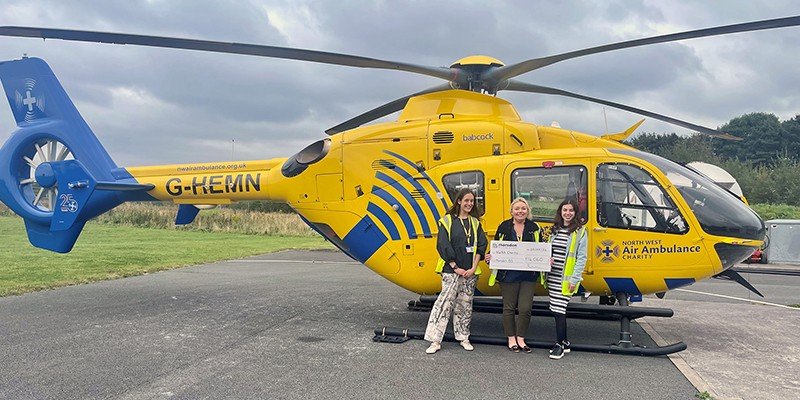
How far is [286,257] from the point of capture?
17547mm

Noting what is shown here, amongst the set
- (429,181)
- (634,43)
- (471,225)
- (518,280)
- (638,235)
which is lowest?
(518,280)

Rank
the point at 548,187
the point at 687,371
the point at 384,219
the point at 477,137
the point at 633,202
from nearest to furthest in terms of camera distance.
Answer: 1. the point at 687,371
2. the point at 633,202
3. the point at 548,187
4. the point at 477,137
5. the point at 384,219

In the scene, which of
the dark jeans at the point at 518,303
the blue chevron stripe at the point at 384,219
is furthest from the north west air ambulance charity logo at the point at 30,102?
the dark jeans at the point at 518,303

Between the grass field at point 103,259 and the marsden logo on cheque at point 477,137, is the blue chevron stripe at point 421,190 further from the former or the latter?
the grass field at point 103,259

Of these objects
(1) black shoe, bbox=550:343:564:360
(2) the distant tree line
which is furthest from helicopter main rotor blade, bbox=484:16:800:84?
(2) the distant tree line

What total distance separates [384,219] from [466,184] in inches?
47.3

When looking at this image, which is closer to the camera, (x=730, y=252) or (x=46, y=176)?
(x=730, y=252)

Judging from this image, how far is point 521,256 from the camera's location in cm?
564

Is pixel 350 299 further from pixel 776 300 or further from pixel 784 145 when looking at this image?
pixel 784 145

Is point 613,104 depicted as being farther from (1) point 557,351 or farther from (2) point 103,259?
(2) point 103,259

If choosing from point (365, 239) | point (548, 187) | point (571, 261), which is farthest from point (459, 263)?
point (365, 239)

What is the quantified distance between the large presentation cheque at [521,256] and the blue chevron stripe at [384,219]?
155cm

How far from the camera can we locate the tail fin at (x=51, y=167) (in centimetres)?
875

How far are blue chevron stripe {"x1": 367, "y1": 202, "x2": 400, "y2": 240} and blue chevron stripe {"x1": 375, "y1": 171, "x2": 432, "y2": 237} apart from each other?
352 millimetres
